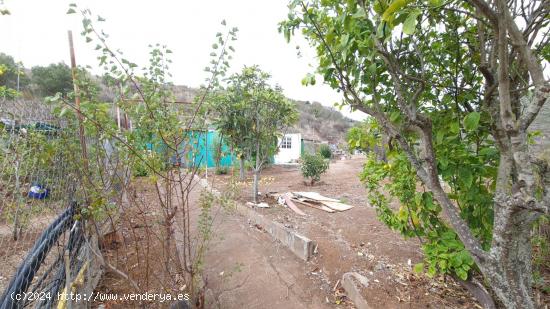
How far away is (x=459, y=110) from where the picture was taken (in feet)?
6.68

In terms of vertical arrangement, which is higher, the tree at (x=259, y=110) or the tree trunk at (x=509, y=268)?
the tree at (x=259, y=110)

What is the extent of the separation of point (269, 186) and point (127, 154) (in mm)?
6616

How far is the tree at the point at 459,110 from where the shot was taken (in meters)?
1.32

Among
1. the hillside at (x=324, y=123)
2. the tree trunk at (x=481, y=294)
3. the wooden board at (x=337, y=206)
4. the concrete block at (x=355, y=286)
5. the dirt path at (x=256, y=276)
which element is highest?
the hillside at (x=324, y=123)

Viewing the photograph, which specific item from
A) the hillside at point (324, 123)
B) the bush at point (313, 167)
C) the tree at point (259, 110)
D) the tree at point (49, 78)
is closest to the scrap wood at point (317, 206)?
the tree at point (259, 110)

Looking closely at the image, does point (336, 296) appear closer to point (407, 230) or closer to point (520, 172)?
point (407, 230)

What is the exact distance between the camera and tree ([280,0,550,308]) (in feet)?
4.32

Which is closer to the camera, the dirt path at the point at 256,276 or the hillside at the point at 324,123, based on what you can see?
the dirt path at the point at 256,276

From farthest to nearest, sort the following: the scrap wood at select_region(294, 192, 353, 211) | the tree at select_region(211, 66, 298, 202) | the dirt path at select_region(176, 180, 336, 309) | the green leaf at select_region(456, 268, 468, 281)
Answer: the tree at select_region(211, 66, 298, 202)
the scrap wood at select_region(294, 192, 353, 211)
the dirt path at select_region(176, 180, 336, 309)
the green leaf at select_region(456, 268, 468, 281)

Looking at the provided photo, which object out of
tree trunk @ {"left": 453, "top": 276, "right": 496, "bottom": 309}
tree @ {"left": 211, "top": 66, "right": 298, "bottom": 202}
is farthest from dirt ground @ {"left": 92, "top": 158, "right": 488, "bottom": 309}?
tree @ {"left": 211, "top": 66, "right": 298, "bottom": 202}

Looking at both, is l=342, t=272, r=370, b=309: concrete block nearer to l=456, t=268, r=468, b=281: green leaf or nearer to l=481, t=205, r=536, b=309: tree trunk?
l=456, t=268, r=468, b=281: green leaf

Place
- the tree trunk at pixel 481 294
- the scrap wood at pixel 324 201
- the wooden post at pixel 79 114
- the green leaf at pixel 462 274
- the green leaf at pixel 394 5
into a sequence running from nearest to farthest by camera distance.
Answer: the green leaf at pixel 394 5 → the wooden post at pixel 79 114 → the green leaf at pixel 462 274 → the tree trunk at pixel 481 294 → the scrap wood at pixel 324 201

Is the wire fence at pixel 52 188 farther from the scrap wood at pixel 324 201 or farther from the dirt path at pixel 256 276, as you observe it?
the scrap wood at pixel 324 201

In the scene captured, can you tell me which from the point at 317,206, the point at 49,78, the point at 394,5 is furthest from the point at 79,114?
the point at 49,78
